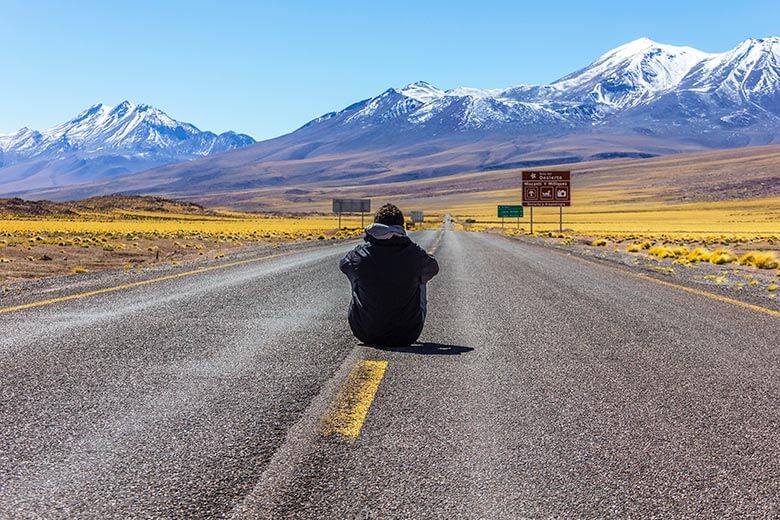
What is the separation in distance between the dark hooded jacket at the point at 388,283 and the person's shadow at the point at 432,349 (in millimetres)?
135

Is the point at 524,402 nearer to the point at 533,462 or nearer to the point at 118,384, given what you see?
the point at 533,462

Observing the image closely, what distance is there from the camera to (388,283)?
24.5ft

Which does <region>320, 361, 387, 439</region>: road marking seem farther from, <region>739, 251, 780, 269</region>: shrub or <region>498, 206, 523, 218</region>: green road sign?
<region>498, 206, 523, 218</region>: green road sign

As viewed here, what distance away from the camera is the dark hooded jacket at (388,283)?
742cm

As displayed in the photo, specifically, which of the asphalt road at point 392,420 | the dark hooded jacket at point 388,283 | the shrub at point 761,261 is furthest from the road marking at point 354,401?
the shrub at point 761,261

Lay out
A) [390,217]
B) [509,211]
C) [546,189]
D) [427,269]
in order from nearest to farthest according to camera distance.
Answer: [390,217] < [427,269] < [546,189] < [509,211]

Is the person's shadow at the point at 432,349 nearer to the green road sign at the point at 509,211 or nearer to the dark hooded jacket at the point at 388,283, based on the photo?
the dark hooded jacket at the point at 388,283

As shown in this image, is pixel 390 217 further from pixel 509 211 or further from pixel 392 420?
pixel 509 211

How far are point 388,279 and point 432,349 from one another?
826mm

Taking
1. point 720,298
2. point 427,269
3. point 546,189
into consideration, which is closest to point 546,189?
point 546,189

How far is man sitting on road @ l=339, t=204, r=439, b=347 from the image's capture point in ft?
24.3

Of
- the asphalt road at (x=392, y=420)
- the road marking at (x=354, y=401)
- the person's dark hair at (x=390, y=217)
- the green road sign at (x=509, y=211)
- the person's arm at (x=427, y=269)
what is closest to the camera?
the asphalt road at (x=392, y=420)

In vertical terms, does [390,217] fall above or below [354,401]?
above

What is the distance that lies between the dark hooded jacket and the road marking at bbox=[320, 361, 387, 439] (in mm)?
929
